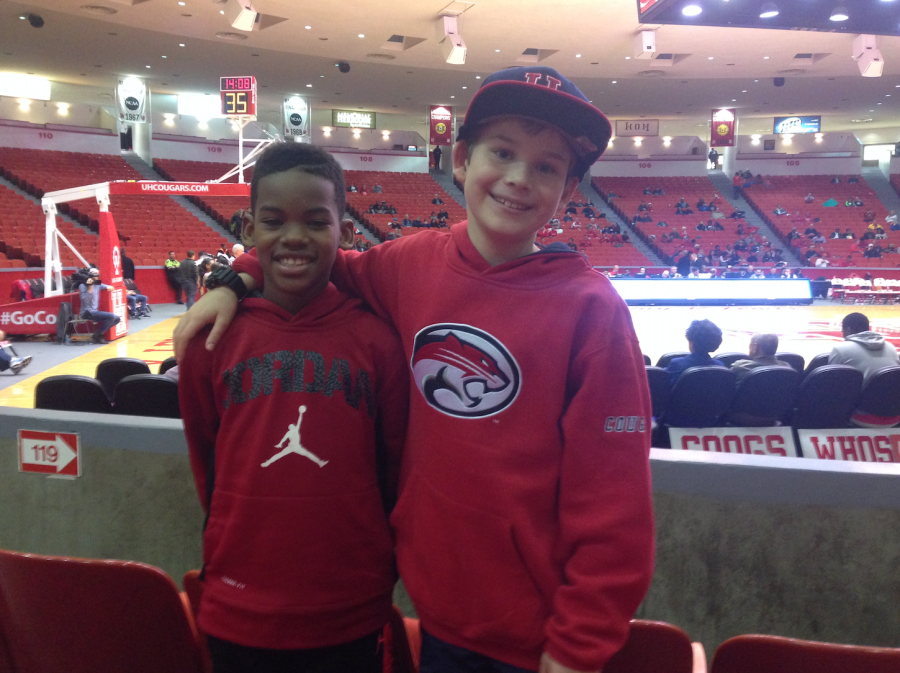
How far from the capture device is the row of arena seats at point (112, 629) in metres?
1.30

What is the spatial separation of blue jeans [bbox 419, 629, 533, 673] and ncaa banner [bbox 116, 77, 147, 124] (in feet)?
77.0

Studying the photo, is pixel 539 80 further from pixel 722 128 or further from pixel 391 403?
pixel 722 128

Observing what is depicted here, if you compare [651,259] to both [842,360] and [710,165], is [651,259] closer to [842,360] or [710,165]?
[710,165]

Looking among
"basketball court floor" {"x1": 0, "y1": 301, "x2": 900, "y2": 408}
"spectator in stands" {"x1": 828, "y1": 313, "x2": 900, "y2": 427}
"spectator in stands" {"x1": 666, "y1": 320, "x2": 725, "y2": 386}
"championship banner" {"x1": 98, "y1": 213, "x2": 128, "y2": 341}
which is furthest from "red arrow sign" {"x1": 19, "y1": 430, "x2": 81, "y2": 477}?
"championship banner" {"x1": 98, "y1": 213, "x2": 128, "y2": 341}

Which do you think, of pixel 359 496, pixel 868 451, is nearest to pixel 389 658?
pixel 359 496

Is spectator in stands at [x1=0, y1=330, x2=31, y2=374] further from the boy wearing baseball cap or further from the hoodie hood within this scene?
the hoodie hood

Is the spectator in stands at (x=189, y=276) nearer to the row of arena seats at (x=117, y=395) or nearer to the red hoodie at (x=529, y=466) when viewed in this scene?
the row of arena seats at (x=117, y=395)

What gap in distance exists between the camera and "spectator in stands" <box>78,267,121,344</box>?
9656 millimetres

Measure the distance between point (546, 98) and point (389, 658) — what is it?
116cm

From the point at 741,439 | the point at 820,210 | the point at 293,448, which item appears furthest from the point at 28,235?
the point at 820,210

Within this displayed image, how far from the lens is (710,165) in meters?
30.8

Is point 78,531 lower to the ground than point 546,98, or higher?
lower

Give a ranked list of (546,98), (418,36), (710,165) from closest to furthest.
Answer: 1. (546,98)
2. (418,36)
3. (710,165)

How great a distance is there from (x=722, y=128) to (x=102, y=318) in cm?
2185
